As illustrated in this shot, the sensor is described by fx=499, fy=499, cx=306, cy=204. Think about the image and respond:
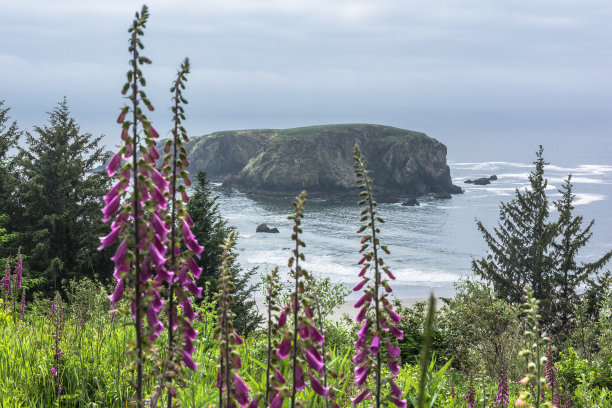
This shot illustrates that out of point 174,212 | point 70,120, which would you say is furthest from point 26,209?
point 174,212

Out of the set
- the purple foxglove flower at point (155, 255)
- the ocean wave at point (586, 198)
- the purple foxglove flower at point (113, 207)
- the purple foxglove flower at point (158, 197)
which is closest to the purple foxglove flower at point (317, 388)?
the purple foxglove flower at point (155, 255)

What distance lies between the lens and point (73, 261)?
3544 centimetres

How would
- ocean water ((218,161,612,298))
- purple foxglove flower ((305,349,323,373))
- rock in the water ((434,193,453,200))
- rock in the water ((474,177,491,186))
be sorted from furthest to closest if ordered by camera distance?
1. rock in the water ((474,177,491,186))
2. rock in the water ((434,193,453,200))
3. ocean water ((218,161,612,298))
4. purple foxglove flower ((305,349,323,373))

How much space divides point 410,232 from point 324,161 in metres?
61.4

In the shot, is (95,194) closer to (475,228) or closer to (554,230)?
(554,230)

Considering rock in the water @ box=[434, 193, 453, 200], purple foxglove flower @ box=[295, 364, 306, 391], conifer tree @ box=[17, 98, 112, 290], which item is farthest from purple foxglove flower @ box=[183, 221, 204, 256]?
rock in the water @ box=[434, 193, 453, 200]

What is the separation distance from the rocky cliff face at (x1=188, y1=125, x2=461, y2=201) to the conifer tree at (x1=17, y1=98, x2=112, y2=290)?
10153cm

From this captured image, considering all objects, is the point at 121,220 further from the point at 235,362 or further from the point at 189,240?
the point at 235,362

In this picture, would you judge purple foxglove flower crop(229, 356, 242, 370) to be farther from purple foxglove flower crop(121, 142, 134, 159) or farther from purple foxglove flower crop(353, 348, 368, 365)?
purple foxglove flower crop(121, 142, 134, 159)

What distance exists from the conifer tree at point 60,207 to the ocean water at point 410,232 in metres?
16.3

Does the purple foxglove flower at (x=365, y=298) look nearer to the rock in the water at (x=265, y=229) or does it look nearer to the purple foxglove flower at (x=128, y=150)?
the purple foxglove flower at (x=128, y=150)

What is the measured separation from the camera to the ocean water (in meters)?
71.8

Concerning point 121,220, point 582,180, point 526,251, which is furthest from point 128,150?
point 582,180

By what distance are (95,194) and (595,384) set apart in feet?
112
